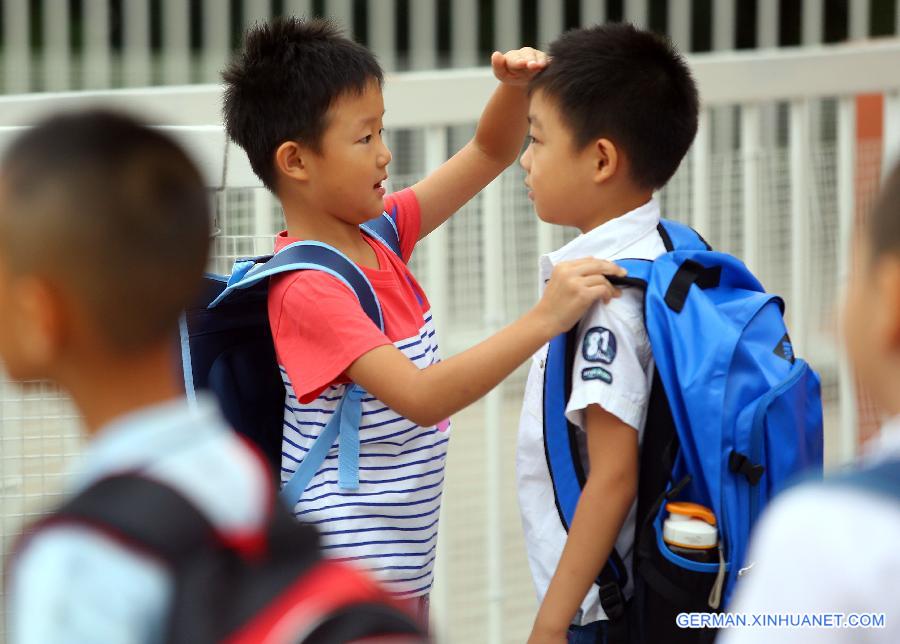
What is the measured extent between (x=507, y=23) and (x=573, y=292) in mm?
3720

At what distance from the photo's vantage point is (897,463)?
1.08m

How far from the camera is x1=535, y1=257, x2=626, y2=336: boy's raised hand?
1.84m

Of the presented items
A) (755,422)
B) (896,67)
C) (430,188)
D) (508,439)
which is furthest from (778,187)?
(755,422)

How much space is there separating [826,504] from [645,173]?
106 centimetres

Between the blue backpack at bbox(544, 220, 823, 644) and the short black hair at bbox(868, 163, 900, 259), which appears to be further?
the blue backpack at bbox(544, 220, 823, 644)

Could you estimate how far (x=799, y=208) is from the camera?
340 cm

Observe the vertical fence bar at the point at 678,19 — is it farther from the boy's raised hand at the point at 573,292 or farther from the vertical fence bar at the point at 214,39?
the boy's raised hand at the point at 573,292

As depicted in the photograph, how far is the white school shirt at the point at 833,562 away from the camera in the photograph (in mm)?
1039

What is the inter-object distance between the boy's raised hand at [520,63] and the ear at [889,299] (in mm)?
1020

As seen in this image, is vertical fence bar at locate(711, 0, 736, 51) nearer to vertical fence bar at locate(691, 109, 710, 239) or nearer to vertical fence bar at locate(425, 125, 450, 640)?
vertical fence bar at locate(691, 109, 710, 239)

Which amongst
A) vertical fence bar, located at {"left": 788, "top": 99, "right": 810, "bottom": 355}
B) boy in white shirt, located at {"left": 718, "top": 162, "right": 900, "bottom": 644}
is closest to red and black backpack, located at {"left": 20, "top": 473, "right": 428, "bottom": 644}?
boy in white shirt, located at {"left": 718, "top": 162, "right": 900, "bottom": 644}

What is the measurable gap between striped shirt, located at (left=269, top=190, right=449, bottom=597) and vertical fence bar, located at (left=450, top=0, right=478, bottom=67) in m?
3.49

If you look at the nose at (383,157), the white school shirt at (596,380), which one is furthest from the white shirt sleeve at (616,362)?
the nose at (383,157)

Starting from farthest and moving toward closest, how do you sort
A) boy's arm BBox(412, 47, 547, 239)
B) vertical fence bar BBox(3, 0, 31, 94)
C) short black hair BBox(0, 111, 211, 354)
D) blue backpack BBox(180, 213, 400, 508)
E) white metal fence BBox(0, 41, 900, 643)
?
vertical fence bar BBox(3, 0, 31, 94) < white metal fence BBox(0, 41, 900, 643) < boy's arm BBox(412, 47, 547, 239) < blue backpack BBox(180, 213, 400, 508) < short black hair BBox(0, 111, 211, 354)
